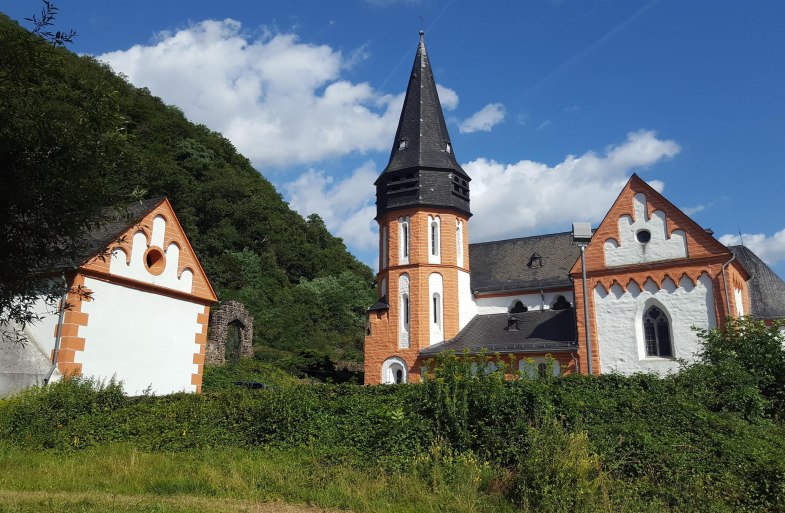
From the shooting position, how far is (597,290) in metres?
23.0

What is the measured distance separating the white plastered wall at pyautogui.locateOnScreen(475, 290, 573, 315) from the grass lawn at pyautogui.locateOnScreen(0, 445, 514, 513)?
20907 mm

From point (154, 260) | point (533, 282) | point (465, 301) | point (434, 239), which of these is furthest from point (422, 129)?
point (154, 260)

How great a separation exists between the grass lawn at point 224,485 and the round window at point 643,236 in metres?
16.8

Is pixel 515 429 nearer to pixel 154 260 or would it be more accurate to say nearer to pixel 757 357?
pixel 757 357

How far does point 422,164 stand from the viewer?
29.2 metres

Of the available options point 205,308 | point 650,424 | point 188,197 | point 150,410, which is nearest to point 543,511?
point 650,424

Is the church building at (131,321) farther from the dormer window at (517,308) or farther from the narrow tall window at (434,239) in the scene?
the dormer window at (517,308)

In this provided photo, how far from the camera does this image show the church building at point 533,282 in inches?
853

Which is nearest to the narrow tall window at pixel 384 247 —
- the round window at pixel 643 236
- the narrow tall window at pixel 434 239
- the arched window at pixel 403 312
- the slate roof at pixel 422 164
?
the slate roof at pixel 422 164

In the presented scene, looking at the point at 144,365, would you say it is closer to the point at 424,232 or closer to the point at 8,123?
the point at 8,123

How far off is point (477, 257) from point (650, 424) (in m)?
23.7

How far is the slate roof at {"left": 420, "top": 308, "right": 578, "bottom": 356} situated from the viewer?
23969 mm

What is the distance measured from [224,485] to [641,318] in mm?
17875

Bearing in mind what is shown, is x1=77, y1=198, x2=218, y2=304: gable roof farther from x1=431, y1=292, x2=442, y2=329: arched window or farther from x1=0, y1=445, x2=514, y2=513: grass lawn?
x1=431, y1=292, x2=442, y2=329: arched window
